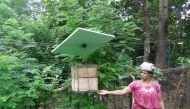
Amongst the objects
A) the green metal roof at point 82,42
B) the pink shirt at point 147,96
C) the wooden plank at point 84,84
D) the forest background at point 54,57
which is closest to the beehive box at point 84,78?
the wooden plank at point 84,84

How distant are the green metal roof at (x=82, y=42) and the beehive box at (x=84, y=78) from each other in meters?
0.25

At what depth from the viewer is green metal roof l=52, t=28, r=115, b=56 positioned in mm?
4746

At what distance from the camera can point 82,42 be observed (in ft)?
16.6

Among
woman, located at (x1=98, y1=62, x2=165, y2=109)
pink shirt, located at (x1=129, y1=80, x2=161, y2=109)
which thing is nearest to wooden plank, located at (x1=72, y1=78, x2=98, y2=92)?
woman, located at (x1=98, y1=62, x2=165, y2=109)

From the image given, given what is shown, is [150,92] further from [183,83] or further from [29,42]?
[183,83]

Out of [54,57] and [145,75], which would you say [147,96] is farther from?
Answer: [54,57]

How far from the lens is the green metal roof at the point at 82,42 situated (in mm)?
4746

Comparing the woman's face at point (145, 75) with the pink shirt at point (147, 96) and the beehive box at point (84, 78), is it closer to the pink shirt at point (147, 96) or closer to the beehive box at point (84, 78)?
the pink shirt at point (147, 96)

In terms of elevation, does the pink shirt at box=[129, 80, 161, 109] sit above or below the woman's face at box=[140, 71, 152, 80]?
below

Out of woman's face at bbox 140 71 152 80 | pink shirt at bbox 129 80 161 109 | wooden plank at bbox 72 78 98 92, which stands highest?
woman's face at bbox 140 71 152 80

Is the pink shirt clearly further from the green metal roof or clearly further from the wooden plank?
the green metal roof

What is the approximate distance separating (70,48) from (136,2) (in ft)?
41.9

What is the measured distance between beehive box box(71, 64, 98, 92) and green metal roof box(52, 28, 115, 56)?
252 millimetres

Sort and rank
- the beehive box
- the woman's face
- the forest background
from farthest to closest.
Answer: the forest background
the beehive box
the woman's face
